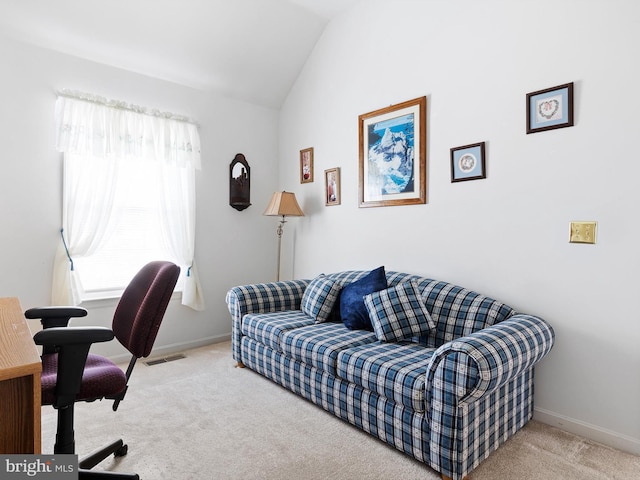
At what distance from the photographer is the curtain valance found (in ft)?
9.84

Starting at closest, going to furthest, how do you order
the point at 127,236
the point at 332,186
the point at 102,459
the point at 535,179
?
1. the point at 102,459
2. the point at 535,179
3. the point at 127,236
4. the point at 332,186

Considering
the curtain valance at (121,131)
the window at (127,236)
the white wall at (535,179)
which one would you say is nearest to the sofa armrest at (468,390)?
the white wall at (535,179)

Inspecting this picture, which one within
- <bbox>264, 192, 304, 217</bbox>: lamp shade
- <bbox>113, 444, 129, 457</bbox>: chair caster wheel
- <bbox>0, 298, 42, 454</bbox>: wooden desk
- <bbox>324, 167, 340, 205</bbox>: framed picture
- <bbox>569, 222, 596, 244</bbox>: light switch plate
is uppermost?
<bbox>324, 167, 340, 205</bbox>: framed picture

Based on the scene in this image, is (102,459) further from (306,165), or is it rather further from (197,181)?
(306,165)

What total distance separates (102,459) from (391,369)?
1.45 meters

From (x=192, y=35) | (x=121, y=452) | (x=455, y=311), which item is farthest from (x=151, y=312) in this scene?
(x=192, y=35)

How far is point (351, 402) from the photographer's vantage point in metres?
2.22

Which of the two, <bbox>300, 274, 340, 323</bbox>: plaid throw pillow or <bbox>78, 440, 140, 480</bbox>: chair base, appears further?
<bbox>300, 274, 340, 323</bbox>: plaid throw pillow

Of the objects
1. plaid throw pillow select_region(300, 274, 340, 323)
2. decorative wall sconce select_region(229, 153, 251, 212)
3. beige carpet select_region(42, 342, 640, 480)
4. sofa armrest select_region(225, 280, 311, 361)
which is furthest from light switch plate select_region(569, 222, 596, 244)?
decorative wall sconce select_region(229, 153, 251, 212)

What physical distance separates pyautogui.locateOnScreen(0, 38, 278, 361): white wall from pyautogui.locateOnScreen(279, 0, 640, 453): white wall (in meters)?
1.35

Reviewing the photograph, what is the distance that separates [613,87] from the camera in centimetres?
206

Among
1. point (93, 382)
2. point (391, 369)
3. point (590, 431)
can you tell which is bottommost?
point (590, 431)

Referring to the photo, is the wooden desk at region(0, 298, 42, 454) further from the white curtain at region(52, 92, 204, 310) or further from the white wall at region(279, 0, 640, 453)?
the white wall at region(279, 0, 640, 453)

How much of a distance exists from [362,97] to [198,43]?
1505 mm
